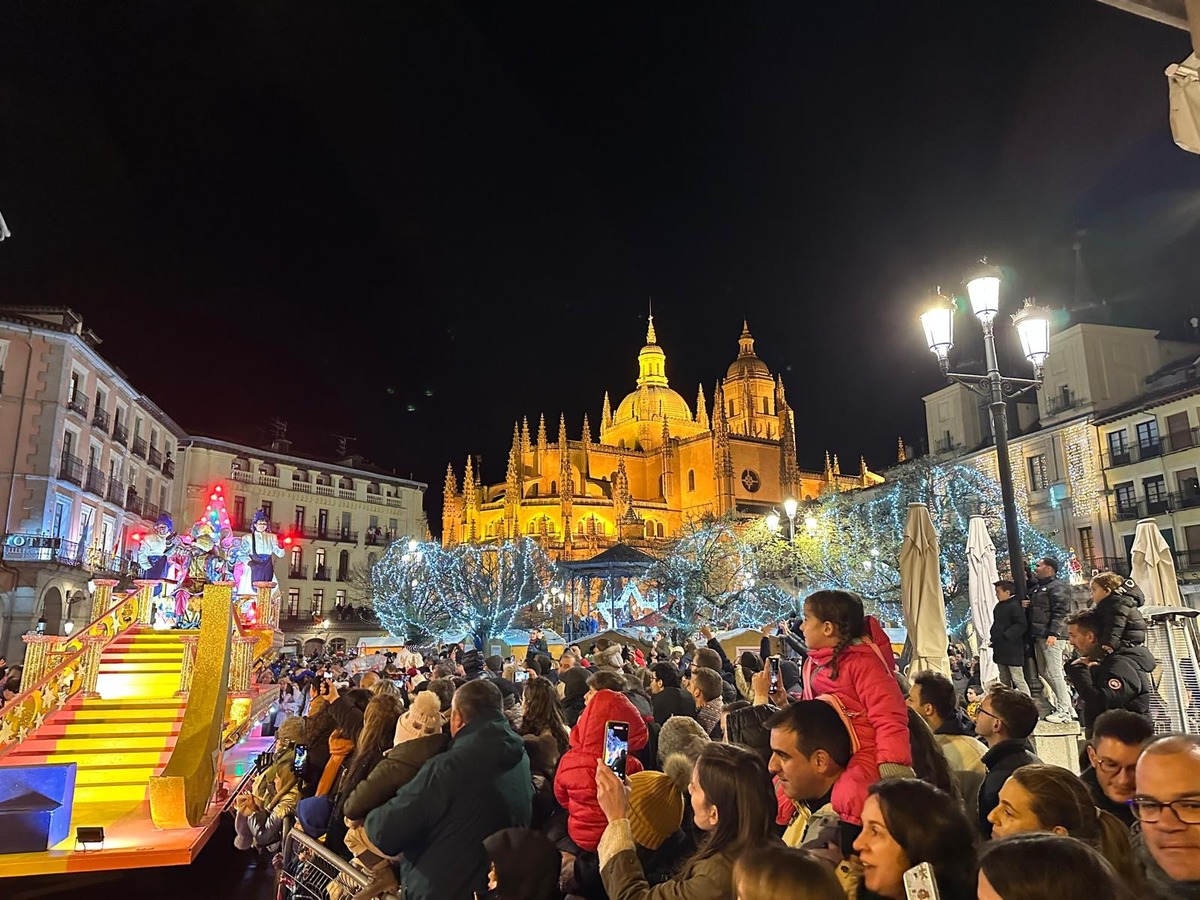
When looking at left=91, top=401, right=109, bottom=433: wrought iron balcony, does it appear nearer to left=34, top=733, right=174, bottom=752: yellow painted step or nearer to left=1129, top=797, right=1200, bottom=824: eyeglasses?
left=34, top=733, right=174, bottom=752: yellow painted step

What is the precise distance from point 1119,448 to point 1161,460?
2.21m

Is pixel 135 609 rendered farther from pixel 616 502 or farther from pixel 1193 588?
pixel 616 502

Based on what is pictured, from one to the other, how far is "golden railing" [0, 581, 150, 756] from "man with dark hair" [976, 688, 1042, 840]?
12.1m

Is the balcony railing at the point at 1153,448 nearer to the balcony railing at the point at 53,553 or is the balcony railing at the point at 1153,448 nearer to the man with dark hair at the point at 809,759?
the man with dark hair at the point at 809,759

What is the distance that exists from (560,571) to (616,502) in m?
28.5

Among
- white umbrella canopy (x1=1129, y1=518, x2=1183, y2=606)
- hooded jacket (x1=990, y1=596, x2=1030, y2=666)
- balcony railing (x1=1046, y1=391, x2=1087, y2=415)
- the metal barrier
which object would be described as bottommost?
the metal barrier

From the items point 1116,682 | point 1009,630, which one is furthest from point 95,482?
point 1116,682

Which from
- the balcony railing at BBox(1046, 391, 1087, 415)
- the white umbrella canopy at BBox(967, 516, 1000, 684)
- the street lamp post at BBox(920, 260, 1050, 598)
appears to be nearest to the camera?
the street lamp post at BBox(920, 260, 1050, 598)

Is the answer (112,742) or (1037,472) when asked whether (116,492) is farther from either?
(1037,472)

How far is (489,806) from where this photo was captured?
355cm

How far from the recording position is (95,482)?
30.9 metres

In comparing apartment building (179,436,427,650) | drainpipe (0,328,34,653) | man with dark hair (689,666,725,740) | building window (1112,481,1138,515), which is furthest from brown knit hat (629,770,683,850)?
apartment building (179,436,427,650)

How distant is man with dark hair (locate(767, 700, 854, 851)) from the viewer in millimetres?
2967

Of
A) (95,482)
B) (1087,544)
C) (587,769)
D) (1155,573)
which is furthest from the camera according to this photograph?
(1087,544)
